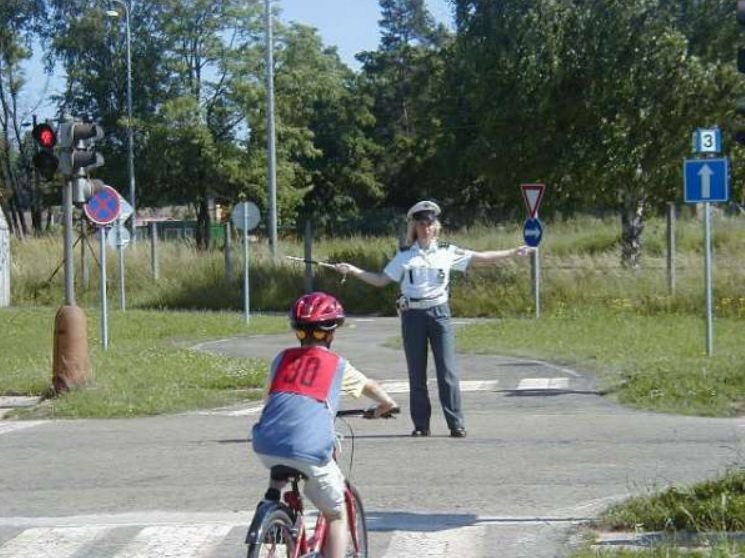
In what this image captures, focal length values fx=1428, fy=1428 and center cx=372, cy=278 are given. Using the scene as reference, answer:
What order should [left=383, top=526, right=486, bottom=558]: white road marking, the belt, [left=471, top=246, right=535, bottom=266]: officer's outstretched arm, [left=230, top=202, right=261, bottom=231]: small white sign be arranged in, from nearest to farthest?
[left=383, top=526, right=486, bottom=558]: white road marking < [left=471, top=246, right=535, bottom=266]: officer's outstretched arm < the belt < [left=230, top=202, right=261, bottom=231]: small white sign

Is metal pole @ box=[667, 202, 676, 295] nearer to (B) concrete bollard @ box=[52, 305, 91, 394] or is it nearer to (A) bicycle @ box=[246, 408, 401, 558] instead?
(B) concrete bollard @ box=[52, 305, 91, 394]

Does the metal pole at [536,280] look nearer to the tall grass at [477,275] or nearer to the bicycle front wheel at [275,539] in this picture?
the tall grass at [477,275]

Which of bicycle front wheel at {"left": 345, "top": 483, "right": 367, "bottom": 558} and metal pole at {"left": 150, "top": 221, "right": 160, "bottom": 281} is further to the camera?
metal pole at {"left": 150, "top": 221, "right": 160, "bottom": 281}

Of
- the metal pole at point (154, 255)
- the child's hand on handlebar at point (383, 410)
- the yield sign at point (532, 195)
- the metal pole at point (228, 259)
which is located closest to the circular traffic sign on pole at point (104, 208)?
the yield sign at point (532, 195)

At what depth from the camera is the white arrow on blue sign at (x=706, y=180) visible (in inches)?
691

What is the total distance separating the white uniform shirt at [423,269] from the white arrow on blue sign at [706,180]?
6.74 metres

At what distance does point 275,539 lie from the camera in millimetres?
5789

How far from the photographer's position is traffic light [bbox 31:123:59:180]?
16.5 m

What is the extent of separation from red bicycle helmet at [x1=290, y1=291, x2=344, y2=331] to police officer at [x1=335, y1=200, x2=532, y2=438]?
524 centimetres

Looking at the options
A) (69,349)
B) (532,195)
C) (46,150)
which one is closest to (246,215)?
(532,195)

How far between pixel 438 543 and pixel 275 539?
2.39 m

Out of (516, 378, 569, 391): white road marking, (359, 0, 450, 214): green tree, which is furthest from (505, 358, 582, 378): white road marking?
(359, 0, 450, 214): green tree

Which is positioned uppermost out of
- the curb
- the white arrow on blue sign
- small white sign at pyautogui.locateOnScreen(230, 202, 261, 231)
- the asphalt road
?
the white arrow on blue sign

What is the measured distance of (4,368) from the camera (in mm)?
19828
